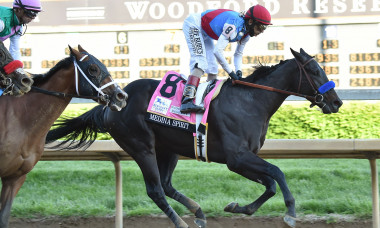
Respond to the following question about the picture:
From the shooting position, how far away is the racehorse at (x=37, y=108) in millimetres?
4488

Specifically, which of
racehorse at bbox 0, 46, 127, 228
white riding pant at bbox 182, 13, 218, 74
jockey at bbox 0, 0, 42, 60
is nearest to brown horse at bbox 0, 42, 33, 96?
racehorse at bbox 0, 46, 127, 228

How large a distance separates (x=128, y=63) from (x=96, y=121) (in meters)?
4.56

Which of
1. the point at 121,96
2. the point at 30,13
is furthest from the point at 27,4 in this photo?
the point at 121,96

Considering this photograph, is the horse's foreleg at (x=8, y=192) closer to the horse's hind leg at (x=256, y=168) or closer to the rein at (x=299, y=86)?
the horse's hind leg at (x=256, y=168)

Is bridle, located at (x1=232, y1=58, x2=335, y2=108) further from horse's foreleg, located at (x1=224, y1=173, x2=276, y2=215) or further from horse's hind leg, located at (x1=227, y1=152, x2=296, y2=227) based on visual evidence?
horse's foreleg, located at (x1=224, y1=173, x2=276, y2=215)

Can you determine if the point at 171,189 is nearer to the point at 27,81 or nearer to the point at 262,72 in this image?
the point at 262,72

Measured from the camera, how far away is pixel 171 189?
560 centimetres

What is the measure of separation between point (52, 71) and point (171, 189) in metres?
1.51

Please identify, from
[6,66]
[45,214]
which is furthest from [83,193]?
[6,66]

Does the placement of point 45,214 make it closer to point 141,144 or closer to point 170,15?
point 141,144

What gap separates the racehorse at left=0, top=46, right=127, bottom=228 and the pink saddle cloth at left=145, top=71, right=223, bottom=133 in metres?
0.75

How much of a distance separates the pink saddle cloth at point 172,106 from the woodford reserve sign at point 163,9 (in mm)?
4805

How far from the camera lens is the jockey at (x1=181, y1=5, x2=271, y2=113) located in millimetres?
5223

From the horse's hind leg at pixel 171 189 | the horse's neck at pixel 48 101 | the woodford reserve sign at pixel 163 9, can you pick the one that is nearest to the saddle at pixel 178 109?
the horse's hind leg at pixel 171 189
